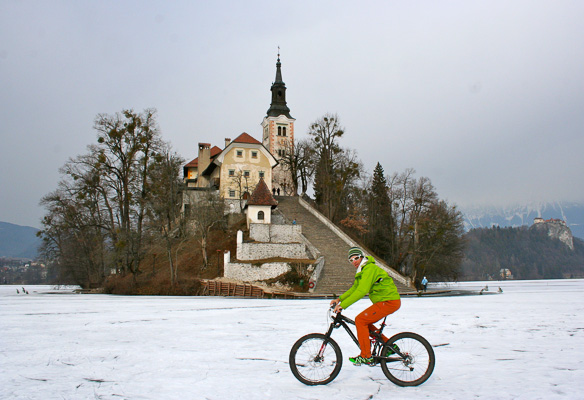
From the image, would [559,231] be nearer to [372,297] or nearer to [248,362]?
[248,362]

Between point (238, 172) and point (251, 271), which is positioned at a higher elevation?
point (238, 172)

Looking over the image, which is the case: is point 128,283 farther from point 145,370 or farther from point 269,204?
point 145,370

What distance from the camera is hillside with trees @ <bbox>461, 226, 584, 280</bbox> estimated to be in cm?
13438

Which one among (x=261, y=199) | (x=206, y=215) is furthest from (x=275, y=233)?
(x=206, y=215)

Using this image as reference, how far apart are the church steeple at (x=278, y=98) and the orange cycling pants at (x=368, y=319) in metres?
79.0

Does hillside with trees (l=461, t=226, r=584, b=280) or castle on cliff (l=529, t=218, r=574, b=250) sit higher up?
castle on cliff (l=529, t=218, r=574, b=250)

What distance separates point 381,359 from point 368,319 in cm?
55

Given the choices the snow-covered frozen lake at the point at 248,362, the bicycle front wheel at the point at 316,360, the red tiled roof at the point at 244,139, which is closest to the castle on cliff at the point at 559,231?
the red tiled roof at the point at 244,139

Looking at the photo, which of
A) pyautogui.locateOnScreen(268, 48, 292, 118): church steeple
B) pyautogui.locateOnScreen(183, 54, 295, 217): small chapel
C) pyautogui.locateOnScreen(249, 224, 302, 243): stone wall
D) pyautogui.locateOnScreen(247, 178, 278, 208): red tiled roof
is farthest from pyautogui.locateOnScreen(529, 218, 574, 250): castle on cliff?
pyautogui.locateOnScreen(249, 224, 302, 243): stone wall

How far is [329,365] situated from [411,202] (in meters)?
46.8

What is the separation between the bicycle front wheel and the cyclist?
0.26m

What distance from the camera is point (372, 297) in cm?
613

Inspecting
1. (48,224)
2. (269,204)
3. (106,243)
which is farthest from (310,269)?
(48,224)

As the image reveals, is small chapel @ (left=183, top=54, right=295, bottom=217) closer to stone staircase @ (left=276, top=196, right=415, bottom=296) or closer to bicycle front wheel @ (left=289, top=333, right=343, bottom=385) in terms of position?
stone staircase @ (left=276, top=196, right=415, bottom=296)
